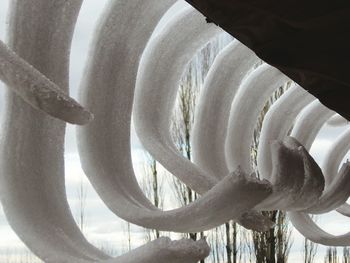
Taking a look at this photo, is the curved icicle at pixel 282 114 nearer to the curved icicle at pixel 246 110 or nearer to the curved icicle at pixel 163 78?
the curved icicle at pixel 246 110

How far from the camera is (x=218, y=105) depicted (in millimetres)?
832

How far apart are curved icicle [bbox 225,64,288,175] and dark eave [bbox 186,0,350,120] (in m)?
0.26

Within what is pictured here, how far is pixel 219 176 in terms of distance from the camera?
805mm

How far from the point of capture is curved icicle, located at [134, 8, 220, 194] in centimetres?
72

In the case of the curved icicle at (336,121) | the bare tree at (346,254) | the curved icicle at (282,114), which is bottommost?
the curved icicle at (282,114)

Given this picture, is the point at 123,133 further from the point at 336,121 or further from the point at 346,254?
the point at 346,254

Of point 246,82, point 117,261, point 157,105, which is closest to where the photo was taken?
point 117,261

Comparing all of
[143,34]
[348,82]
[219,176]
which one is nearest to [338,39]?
[348,82]

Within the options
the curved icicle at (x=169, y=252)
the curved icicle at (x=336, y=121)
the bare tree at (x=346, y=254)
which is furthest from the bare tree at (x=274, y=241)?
the curved icicle at (x=169, y=252)

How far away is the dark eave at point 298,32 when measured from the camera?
48 cm

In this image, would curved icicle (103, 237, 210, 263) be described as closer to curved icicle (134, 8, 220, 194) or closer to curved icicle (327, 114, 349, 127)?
curved icicle (134, 8, 220, 194)

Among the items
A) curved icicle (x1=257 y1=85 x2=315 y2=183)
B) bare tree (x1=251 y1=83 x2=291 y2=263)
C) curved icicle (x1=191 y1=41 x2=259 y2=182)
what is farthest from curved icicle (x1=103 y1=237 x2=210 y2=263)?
bare tree (x1=251 y1=83 x2=291 y2=263)

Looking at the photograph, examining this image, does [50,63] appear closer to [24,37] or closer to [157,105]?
[24,37]

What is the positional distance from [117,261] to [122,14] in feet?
0.79
